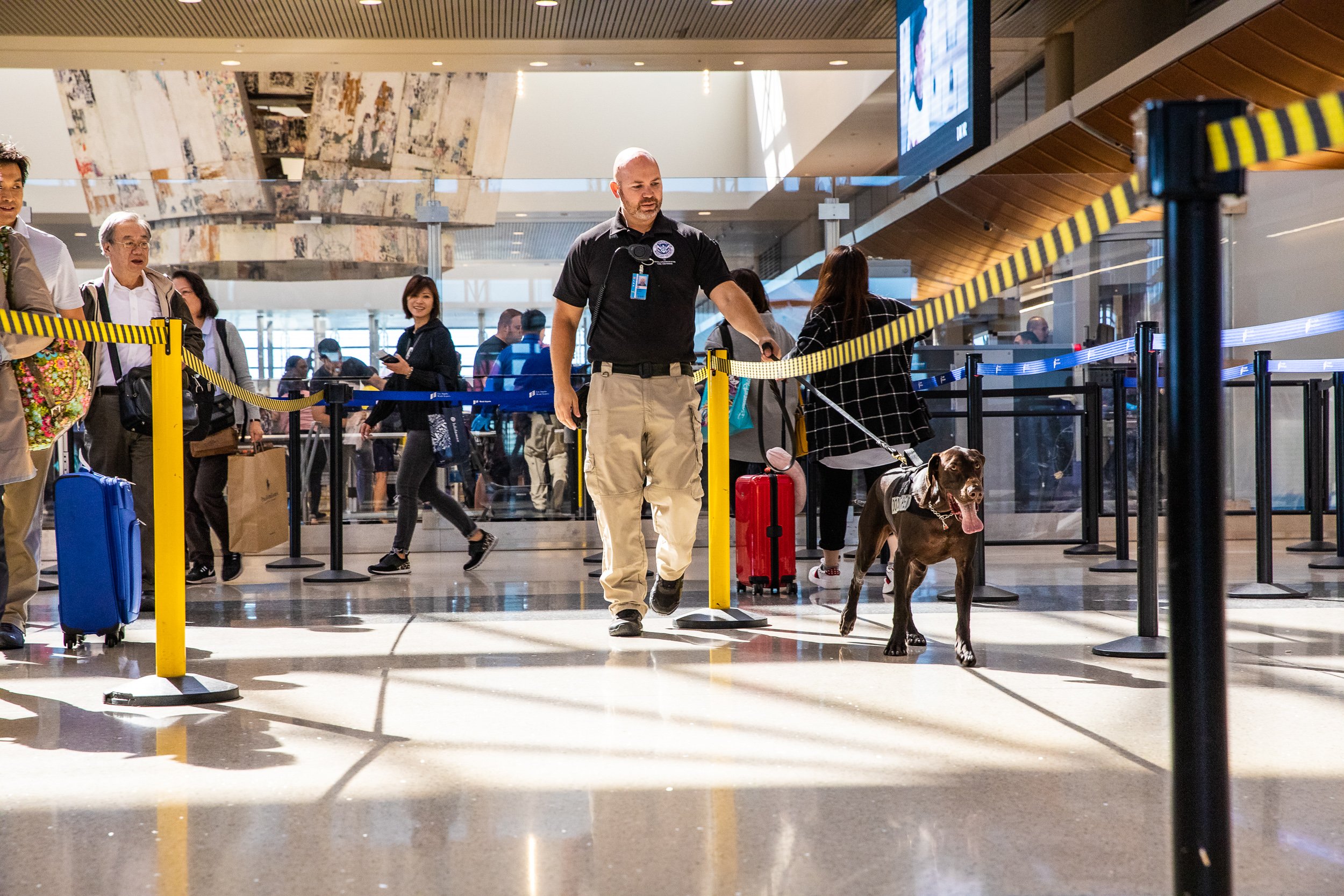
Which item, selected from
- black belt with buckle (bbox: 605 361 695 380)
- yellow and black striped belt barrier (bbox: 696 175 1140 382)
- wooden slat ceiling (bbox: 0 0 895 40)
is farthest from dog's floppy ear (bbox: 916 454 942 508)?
wooden slat ceiling (bbox: 0 0 895 40)

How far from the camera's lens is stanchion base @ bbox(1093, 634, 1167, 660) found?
12.5 feet

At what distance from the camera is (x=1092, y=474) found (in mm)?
7910

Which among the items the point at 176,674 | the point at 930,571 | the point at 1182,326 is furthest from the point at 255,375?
the point at 1182,326

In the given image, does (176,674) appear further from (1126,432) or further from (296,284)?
(1126,432)

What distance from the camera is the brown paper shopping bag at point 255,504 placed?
6.80 metres

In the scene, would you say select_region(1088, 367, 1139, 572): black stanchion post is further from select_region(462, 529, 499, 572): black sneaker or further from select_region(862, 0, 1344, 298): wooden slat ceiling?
select_region(462, 529, 499, 572): black sneaker

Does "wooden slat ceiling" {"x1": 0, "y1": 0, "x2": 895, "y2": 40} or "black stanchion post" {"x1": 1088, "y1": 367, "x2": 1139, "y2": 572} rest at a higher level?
"wooden slat ceiling" {"x1": 0, "y1": 0, "x2": 895, "y2": 40}

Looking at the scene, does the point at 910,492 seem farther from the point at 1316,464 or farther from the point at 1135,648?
the point at 1316,464

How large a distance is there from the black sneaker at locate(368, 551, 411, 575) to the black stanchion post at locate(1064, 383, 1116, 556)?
425 cm

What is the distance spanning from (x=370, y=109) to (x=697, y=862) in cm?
1374

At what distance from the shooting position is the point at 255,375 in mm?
8453

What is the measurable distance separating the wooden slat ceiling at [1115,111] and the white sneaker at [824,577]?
2.86 m

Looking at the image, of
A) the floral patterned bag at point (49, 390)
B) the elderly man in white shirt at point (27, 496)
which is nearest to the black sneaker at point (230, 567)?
the elderly man in white shirt at point (27, 496)

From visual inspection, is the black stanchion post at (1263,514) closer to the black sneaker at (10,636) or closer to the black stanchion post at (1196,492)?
the black stanchion post at (1196,492)
